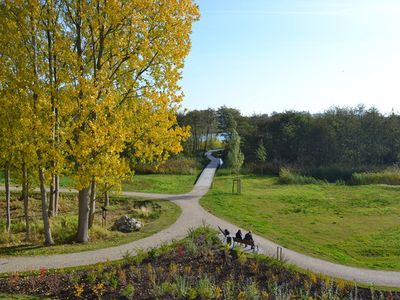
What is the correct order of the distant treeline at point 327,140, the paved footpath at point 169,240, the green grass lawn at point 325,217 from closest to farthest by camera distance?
1. the paved footpath at point 169,240
2. the green grass lawn at point 325,217
3. the distant treeline at point 327,140

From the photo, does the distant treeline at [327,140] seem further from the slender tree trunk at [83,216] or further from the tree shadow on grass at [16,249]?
the tree shadow on grass at [16,249]

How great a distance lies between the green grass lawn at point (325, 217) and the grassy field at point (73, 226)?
2.87 m

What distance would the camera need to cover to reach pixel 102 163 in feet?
41.5

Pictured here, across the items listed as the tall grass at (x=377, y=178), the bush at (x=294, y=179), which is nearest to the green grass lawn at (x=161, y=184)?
the bush at (x=294, y=179)

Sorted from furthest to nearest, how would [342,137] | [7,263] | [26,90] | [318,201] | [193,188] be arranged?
[342,137] → [193,188] → [318,201] → [26,90] → [7,263]

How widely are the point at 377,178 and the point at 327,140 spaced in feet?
30.8

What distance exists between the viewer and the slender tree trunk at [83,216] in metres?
15.0

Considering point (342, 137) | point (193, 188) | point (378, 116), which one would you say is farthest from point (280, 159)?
point (193, 188)

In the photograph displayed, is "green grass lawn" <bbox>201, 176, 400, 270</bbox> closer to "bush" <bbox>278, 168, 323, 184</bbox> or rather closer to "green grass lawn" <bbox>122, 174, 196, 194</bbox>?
"bush" <bbox>278, 168, 323, 184</bbox>

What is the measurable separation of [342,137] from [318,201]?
18.2 meters

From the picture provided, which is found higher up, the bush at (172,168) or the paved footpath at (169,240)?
the bush at (172,168)

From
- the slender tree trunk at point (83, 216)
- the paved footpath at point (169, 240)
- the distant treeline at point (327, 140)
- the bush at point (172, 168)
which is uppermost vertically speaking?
the distant treeline at point (327, 140)

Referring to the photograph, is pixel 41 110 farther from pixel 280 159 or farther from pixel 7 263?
pixel 280 159

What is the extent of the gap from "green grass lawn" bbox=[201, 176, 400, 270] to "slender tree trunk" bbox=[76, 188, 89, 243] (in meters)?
6.42
